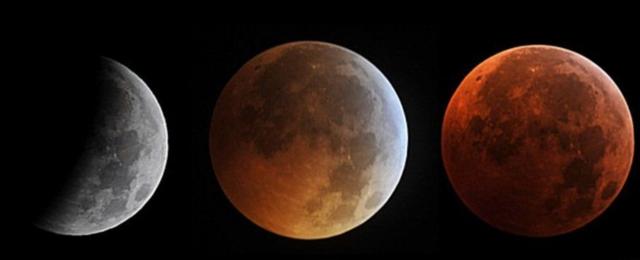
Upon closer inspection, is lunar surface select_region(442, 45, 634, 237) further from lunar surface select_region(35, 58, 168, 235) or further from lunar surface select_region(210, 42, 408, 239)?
lunar surface select_region(35, 58, 168, 235)

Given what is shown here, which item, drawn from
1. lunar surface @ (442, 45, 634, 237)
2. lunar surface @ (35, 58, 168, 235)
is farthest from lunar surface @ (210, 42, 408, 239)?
lunar surface @ (442, 45, 634, 237)

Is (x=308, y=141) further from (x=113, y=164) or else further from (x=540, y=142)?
(x=540, y=142)

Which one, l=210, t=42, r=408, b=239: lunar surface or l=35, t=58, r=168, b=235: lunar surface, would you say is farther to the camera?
l=35, t=58, r=168, b=235: lunar surface

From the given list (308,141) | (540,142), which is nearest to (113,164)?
(308,141)

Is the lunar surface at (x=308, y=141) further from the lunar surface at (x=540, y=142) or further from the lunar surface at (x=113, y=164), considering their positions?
the lunar surface at (x=540, y=142)

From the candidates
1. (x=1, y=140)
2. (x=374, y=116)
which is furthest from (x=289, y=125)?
(x=1, y=140)

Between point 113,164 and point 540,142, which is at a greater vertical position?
point 540,142
